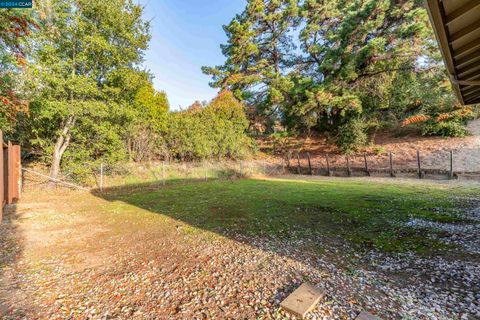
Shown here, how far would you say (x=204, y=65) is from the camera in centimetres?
1802

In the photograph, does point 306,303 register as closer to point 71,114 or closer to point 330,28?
point 71,114

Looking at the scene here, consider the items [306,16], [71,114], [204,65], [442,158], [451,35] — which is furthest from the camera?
[204,65]

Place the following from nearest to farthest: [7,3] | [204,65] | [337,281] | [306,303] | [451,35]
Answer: [306,303] → [337,281] → [451,35] → [7,3] → [204,65]

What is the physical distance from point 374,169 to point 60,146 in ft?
50.8

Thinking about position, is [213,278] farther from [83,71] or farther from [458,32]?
[83,71]

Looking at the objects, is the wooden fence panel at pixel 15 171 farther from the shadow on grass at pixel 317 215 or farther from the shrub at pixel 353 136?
the shrub at pixel 353 136

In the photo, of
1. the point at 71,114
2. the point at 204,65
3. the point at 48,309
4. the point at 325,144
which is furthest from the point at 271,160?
the point at 48,309

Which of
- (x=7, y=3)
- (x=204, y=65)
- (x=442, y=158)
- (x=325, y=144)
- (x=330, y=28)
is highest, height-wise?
(x=330, y=28)

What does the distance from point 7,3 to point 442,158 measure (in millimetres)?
17820

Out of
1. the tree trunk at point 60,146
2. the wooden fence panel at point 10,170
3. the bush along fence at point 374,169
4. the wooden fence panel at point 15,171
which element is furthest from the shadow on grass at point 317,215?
the bush along fence at point 374,169

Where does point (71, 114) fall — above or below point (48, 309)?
above

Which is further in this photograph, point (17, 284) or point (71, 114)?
point (71, 114)

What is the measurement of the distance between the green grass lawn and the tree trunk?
231cm

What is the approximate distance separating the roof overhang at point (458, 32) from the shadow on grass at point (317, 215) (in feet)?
9.08
